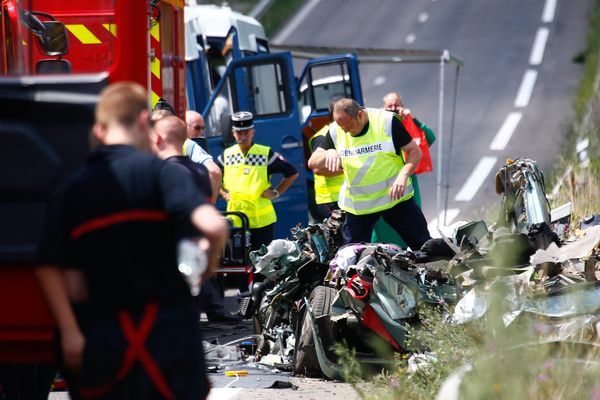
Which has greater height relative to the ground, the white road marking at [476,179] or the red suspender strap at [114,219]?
the white road marking at [476,179]

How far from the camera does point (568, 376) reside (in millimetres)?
5031

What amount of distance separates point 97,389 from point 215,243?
63 cm

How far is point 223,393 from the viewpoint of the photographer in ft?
24.7

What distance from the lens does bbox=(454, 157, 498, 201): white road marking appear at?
66.2ft

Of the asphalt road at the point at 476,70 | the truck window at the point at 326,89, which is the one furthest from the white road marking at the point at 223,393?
the asphalt road at the point at 476,70

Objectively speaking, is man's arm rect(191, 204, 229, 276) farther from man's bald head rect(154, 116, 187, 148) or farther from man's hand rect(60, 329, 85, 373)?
man's bald head rect(154, 116, 187, 148)

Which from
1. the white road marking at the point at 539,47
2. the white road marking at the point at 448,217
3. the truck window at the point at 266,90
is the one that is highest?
the white road marking at the point at 539,47

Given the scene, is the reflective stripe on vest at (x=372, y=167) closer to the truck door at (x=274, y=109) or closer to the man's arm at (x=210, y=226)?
the truck door at (x=274, y=109)

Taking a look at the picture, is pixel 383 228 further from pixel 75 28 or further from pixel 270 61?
pixel 270 61

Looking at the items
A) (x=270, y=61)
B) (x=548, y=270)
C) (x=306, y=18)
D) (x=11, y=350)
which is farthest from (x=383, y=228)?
(x=306, y=18)

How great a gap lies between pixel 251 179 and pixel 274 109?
2163 mm

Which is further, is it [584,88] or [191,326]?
[584,88]

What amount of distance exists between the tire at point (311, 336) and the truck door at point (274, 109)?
515 centimetres

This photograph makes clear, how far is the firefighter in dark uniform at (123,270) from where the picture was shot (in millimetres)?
4285
